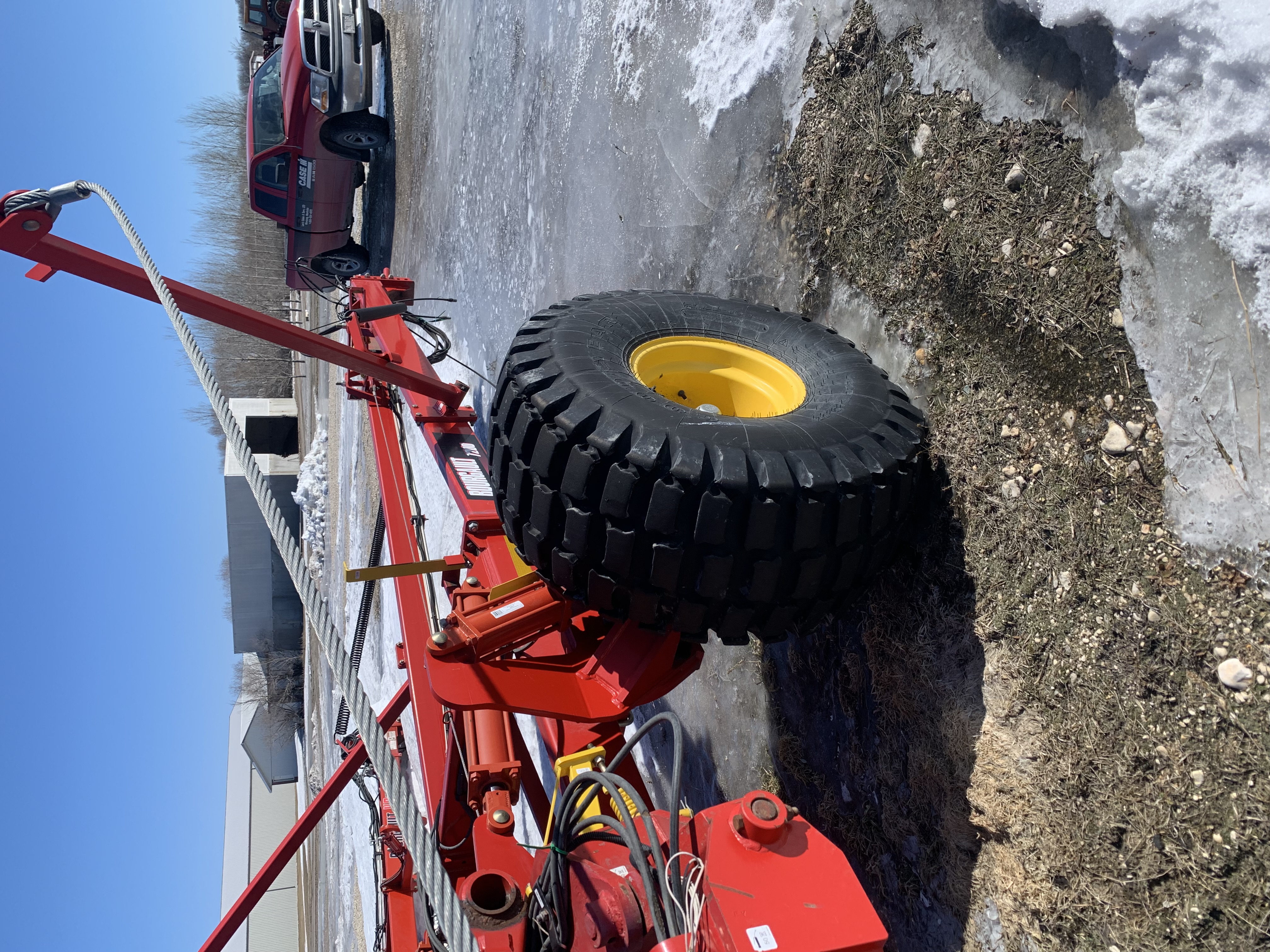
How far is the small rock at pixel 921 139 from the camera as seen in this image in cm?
264

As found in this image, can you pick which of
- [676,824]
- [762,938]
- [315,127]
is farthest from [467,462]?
[315,127]

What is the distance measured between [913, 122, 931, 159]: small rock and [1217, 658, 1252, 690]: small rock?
5.80ft

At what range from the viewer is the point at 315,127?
8.34 meters

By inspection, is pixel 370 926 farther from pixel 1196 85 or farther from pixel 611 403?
pixel 1196 85

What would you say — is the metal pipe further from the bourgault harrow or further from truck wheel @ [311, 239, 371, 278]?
truck wheel @ [311, 239, 371, 278]

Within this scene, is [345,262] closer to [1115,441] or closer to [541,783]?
[541,783]

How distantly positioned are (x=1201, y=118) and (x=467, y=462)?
3458mm

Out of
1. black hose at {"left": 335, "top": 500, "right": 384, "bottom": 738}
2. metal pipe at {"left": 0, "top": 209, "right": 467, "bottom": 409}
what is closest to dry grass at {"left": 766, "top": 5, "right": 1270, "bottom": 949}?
metal pipe at {"left": 0, "top": 209, "right": 467, "bottom": 409}

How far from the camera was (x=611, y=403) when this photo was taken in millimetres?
2125

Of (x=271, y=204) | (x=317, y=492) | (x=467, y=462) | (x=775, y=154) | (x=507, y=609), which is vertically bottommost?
(x=317, y=492)

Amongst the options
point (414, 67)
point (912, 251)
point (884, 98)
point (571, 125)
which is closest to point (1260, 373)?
point (912, 251)

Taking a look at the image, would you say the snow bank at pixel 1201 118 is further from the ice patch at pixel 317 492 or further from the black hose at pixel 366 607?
the ice patch at pixel 317 492

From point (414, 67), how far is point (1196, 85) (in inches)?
344

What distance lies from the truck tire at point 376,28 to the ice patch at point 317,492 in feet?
17.4
